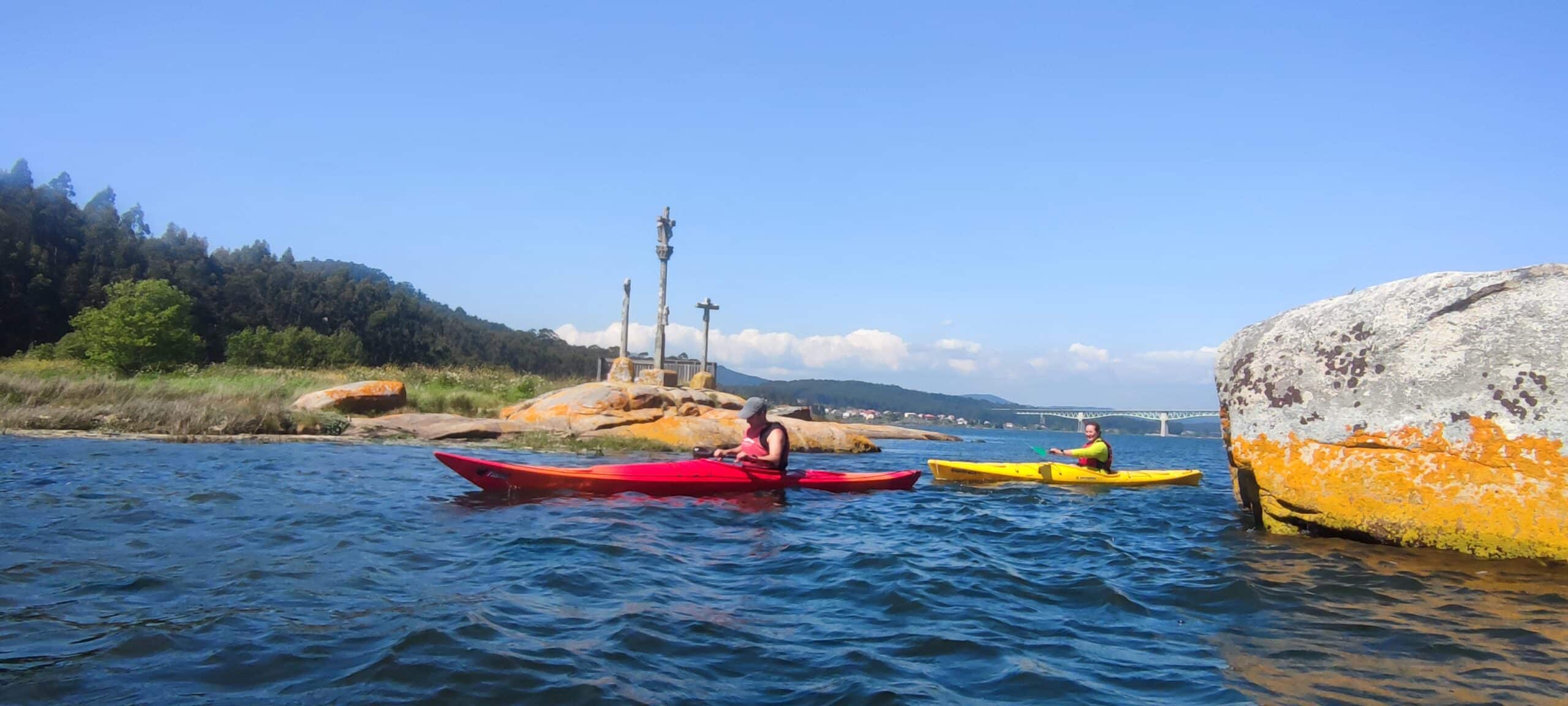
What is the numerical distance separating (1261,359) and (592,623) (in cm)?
674

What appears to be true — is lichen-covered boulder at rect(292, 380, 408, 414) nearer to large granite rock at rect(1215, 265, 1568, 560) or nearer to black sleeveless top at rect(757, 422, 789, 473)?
black sleeveless top at rect(757, 422, 789, 473)

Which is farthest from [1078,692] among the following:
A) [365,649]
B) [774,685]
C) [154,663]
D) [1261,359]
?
[1261,359]

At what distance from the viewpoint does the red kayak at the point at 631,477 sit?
9.56m

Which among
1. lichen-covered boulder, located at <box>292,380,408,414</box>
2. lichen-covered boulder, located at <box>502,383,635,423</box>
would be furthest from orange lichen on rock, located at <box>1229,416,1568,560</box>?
lichen-covered boulder, located at <box>292,380,408,414</box>

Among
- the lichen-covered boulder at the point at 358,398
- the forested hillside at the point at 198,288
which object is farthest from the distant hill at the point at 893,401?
the lichen-covered boulder at the point at 358,398

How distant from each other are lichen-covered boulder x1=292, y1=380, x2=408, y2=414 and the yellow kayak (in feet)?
41.1

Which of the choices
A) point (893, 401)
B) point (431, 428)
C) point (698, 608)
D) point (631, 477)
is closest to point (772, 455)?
point (631, 477)

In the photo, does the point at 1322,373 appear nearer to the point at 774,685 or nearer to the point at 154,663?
the point at 774,685

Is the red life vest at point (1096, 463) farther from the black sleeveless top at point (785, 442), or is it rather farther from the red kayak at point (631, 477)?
the black sleeveless top at point (785, 442)

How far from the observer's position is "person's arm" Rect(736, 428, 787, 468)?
10773 mm

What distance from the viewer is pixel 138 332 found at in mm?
31422

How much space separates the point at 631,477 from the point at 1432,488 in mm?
7302

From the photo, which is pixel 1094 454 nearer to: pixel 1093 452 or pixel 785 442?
pixel 1093 452

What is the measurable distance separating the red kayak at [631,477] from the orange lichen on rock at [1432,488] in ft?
17.7
